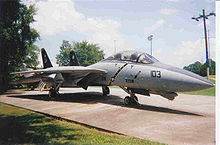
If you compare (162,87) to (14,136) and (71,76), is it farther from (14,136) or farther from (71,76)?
(71,76)

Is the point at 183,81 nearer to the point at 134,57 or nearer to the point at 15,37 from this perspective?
the point at 134,57

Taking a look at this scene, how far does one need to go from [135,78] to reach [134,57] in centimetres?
118

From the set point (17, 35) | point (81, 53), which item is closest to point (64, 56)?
point (81, 53)

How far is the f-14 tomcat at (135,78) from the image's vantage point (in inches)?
227

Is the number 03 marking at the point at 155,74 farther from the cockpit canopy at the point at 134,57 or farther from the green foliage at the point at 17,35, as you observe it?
the green foliage at the point at 17,35

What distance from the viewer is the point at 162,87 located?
6266 millimetres

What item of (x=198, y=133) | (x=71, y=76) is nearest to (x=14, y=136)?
(x=198, y=133)

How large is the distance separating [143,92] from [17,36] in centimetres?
1421

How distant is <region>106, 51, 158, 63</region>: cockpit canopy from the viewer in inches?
285

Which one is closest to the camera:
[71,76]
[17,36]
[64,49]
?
[71,76]

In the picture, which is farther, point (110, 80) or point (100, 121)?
point (110, 80)

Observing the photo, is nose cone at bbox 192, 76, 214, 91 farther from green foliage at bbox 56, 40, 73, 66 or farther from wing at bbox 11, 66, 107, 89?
green foliage at bbox 56, 40, 73, 66

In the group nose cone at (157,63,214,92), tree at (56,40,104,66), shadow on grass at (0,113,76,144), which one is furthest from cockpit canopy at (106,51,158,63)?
tree at (56,40,104,66)

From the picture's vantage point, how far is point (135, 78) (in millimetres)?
7137
